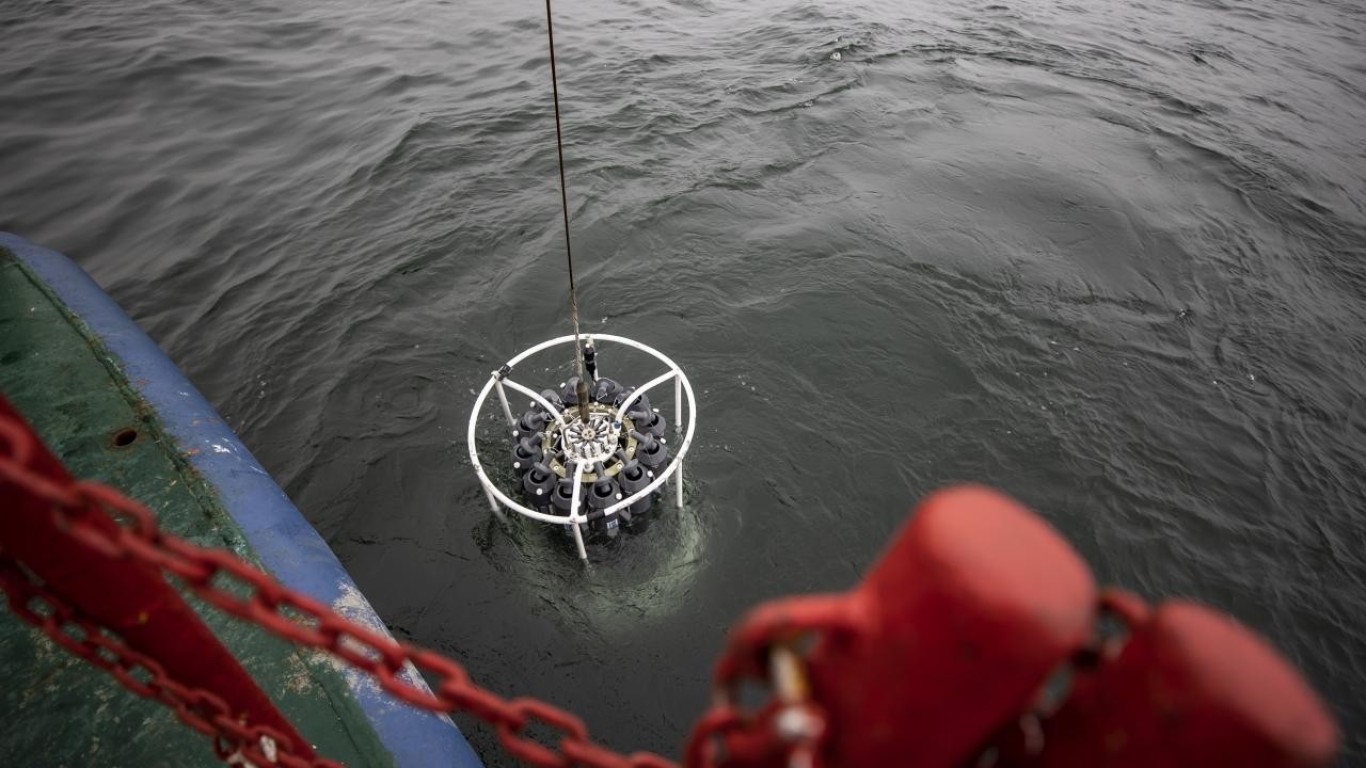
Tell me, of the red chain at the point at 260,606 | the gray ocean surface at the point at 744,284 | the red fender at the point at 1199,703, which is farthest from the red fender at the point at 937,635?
the gray ocean surface at the point at 744,284

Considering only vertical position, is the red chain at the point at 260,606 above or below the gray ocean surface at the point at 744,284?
above

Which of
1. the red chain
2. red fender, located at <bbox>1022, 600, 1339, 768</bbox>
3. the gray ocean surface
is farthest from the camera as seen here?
the gray ocean surface

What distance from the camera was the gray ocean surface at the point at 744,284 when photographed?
20.9 ft

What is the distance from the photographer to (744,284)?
9.48 m

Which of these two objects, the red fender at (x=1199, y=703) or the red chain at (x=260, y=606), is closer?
the red fender at (x=1199, y=703)

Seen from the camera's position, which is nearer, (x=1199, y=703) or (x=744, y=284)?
(x=1199, y=703)

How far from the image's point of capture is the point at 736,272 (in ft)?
31.8

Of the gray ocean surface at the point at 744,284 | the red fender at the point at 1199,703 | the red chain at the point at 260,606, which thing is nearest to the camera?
the red fender at the point at 1199,703

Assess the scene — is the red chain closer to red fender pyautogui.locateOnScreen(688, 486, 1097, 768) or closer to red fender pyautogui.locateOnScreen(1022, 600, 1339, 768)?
red fender pyautogui.locateOnScreen(688, 486, 1097, 768)

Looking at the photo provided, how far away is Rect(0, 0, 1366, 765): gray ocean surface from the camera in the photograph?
6367 mm

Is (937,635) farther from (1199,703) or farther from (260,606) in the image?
(260,606)

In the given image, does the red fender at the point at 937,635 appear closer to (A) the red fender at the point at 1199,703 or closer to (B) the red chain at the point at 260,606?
(A) the red fender at the point at 1199,703

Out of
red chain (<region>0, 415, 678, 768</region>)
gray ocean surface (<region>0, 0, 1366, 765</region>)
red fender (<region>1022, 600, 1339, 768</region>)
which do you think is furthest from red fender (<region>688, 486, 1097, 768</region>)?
gray ocean surface (<region>0, 0, 1366, 765</region>)

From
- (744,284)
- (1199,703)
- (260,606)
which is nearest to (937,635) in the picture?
(1199,703)
